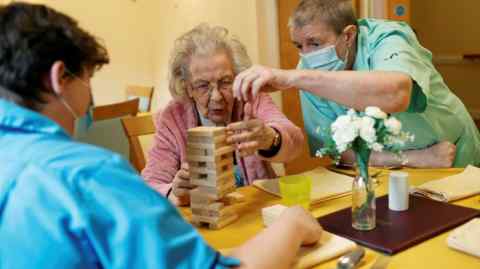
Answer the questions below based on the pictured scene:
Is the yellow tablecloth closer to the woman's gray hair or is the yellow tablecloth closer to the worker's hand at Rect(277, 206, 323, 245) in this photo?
the worker's hand at Rect(277, 206, 323, 245)

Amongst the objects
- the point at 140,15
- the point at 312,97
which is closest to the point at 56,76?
the point at 312,97

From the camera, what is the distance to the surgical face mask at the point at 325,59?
1736 mm

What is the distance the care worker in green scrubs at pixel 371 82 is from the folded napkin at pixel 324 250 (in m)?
0.51

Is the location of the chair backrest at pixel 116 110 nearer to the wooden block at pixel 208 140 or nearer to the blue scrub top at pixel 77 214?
the wooden block at pixel 208 140

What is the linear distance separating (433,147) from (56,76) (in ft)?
4.52

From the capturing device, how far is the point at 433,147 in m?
1.73

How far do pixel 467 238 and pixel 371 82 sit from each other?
551 millimetres

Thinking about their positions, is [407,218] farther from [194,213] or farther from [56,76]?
[56,76]

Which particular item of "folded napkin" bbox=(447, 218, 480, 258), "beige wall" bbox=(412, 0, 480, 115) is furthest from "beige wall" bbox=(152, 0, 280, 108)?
"beige wall" bbox=(412, 0, 480, 115)

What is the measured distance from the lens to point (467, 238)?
108cm

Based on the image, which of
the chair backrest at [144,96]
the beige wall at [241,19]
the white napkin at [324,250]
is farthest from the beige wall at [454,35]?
the white napkin at [324,250]

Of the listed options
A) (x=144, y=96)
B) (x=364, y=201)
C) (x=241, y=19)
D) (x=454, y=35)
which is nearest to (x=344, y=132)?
(x=364, y=201)

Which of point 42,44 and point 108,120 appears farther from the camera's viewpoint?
point 108,120

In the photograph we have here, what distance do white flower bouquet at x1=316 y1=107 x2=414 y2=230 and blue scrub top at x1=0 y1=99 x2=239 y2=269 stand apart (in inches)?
21.8
